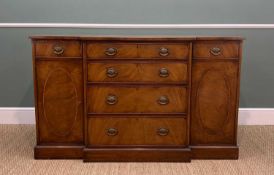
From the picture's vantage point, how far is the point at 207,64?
2.55m

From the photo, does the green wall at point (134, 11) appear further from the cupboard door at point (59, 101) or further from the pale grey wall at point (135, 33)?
the cupboard door at point (59, 101)

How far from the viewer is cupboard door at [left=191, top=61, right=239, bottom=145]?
2553 millimetres

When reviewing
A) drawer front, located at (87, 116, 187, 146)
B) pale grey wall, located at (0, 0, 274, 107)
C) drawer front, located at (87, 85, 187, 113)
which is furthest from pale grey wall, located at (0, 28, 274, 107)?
drawer front, located at (87, 116, 187, 146)

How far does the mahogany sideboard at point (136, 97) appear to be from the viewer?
2486 millimetres

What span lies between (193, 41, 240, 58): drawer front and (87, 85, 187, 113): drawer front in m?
0.28

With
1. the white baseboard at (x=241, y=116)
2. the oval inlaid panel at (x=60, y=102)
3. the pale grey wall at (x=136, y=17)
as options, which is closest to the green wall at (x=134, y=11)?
the pale grey wall at (x=136, y=17)

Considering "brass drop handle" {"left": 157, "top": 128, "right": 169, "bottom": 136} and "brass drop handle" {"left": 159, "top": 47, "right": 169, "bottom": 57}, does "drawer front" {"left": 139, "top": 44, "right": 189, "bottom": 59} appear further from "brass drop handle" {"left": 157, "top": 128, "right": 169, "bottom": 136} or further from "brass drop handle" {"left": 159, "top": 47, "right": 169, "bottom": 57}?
"brass drop handle" {"left": 157, "top": 128, "right": 169, "bottom": 136}

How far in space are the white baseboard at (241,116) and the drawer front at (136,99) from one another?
1152 mm

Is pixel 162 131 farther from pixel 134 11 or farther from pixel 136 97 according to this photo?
pixel 134 11

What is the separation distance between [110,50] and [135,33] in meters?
0.91

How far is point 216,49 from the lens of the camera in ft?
8.27

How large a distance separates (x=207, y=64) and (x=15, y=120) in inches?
76.4

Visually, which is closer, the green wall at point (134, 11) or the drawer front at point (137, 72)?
the drawer front at point (137, 72)

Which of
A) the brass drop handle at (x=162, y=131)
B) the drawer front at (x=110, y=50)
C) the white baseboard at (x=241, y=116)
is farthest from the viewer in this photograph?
the white baseboard at (x=241, y=116)
